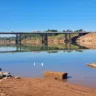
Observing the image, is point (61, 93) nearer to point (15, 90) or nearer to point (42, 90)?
point (42, 90)

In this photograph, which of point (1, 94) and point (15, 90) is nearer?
point (1, 94)

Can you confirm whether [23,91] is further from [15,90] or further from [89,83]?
[89,83]

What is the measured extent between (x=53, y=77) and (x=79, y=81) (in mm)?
3087

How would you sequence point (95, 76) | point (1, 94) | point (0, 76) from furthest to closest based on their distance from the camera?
point (95, 76) → point (0, 76) → point (1, 94)

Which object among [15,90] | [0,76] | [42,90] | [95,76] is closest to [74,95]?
[42,90]

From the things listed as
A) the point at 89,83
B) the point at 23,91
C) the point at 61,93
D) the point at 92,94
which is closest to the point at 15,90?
the point at 23,91

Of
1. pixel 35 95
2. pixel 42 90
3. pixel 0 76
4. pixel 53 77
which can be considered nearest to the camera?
pixel 35 95

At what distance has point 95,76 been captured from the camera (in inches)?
1328

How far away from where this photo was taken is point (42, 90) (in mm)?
21781

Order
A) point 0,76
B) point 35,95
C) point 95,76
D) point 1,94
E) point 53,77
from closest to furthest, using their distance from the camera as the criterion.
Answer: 1. point 1,94
2. point 35,95
3. point 0,76
4. point 53,77
5. point 95,76

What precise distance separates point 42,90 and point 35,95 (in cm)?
195

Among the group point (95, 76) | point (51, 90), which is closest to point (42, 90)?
point (51, 90)

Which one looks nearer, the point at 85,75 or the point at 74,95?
the point at 74,95

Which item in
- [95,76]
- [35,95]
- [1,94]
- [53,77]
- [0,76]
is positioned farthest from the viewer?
[95,76]
